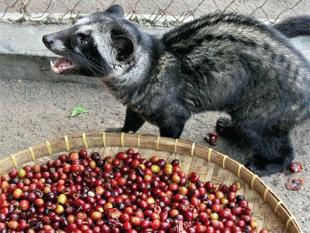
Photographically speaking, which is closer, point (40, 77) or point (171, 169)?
point (171, 169)

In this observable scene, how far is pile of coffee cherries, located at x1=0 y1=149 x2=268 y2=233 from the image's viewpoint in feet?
12.5

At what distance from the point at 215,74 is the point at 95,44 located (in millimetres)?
906

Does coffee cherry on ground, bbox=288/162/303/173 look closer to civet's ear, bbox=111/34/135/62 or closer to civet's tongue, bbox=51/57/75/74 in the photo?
civet's ear, bbox=111/34/135/62

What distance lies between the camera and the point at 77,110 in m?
5.14

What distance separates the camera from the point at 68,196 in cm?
400

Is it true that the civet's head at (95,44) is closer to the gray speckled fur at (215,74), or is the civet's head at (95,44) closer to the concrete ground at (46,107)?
the gray speckled fur at (215,74)

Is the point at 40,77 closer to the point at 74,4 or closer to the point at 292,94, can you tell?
the point at 74,4

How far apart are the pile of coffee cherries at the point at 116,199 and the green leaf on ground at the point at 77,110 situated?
917mm

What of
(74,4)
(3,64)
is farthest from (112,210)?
(74,4)

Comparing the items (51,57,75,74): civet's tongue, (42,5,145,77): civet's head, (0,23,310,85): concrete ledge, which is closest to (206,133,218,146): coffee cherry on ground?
(0,23,310,85): concrete ledge

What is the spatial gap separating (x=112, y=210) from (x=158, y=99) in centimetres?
86

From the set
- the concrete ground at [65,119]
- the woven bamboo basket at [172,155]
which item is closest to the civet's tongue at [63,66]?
the woven bamboo basket at [172,155]

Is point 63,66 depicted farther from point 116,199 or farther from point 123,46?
point 116,199

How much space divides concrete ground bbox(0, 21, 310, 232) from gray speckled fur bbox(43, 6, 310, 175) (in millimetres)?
657
